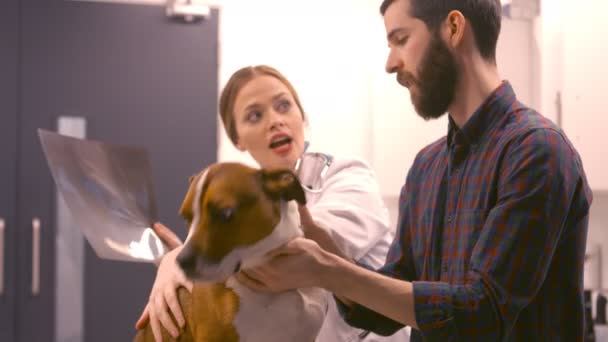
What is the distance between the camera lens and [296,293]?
49.3 inches

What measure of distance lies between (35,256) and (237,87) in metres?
1.74

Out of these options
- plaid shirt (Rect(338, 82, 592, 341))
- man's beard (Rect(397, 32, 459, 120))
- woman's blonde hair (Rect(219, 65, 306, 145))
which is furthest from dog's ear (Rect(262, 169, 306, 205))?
woman's blonde hair (Rect(219, 65, 306, 145))

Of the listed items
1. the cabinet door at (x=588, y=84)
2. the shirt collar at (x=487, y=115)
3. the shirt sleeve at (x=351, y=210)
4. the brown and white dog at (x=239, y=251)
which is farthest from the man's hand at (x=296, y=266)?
the cabinet door at (x=588, y=84)

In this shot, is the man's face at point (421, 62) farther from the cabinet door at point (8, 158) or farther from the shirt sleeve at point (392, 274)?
the cabinet door at point (8, 158)

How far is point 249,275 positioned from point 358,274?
177mm

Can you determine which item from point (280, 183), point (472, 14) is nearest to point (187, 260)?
point (280, 183)

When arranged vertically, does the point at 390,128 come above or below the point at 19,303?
above

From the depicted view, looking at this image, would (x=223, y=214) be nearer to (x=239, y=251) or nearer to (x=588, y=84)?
(x=239, y=251)

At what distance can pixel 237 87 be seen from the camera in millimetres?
1906

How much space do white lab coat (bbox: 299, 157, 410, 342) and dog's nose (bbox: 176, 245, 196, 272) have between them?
406 mm

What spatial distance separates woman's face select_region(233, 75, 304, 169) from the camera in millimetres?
1804

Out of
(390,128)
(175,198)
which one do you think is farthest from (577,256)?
(175,198)

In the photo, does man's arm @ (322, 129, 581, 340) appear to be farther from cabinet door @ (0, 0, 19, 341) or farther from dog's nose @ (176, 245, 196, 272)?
cabinet door @ (0, 0, 19, 341)

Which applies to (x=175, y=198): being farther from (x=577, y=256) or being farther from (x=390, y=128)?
(x=577, y=256)
